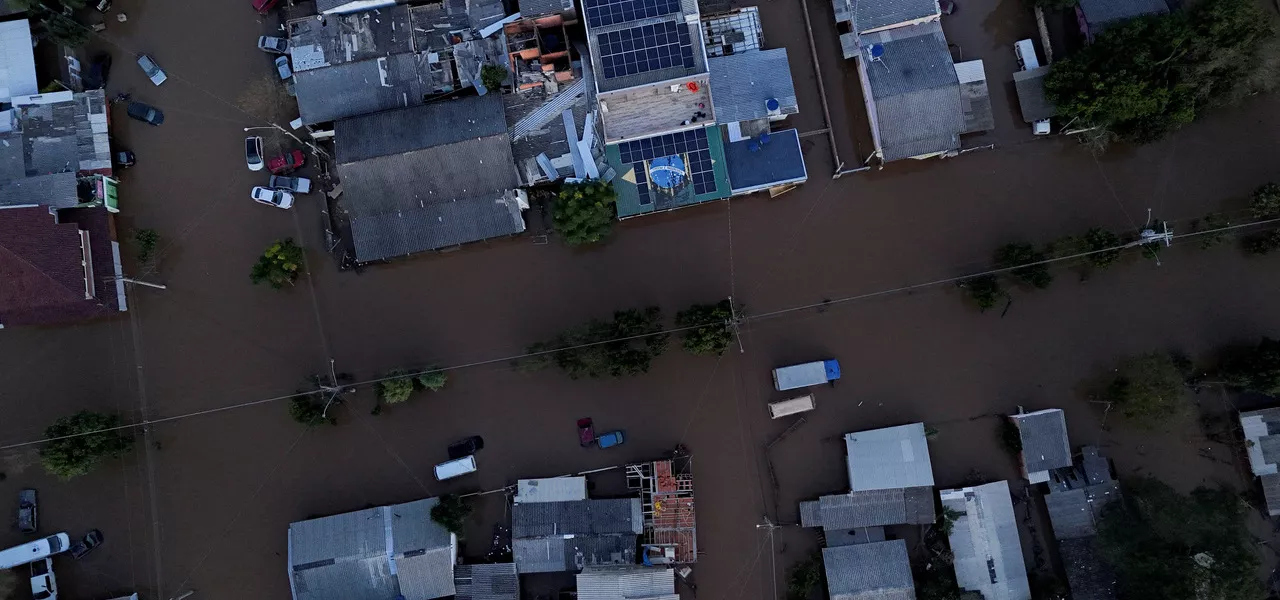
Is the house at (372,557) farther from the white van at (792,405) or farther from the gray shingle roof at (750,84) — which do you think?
the gray shingle roof at (750,84)

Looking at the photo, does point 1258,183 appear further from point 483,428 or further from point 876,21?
point 483,428

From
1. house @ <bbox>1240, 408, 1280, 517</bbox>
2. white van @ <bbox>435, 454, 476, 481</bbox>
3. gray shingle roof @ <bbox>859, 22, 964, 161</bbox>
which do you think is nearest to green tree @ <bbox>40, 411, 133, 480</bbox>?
white van @ <bbox>435, 454, 476, 481</bbox>

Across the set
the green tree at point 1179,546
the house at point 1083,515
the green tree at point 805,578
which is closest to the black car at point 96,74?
the green tree at point 805,578

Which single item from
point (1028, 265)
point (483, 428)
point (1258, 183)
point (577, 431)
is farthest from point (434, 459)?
point (1258, 183)

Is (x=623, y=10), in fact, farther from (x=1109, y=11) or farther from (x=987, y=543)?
(x=987, y=543)

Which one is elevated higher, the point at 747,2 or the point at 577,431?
the point at 747,2

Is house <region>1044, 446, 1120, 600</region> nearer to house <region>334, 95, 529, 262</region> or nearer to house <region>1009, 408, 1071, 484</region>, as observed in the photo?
house <region>1009, 408, 1071, 484</region>

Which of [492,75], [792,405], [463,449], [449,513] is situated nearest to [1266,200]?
[792,405]
